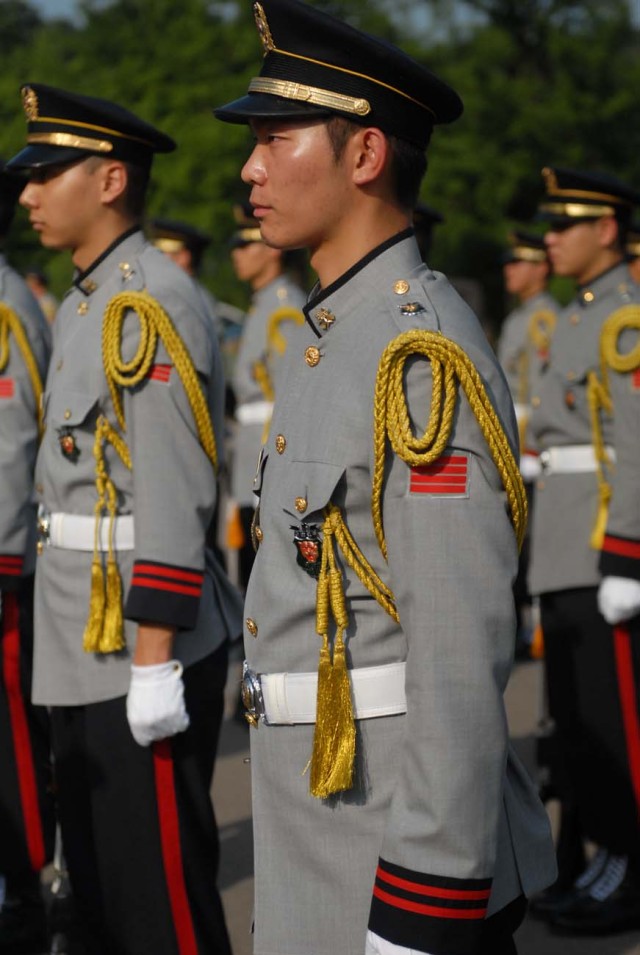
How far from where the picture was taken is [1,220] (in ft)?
16.4

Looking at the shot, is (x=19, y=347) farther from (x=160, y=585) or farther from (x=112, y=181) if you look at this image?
(x=160, y=585)

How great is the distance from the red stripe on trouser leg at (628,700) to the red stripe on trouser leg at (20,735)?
1725mm

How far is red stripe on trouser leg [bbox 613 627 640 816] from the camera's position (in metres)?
4.78

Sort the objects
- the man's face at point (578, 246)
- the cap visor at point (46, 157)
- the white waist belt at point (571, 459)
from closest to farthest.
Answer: the cap visor at point (46, 157), the white waist belt at point (571, 459), the man's face at point (578, 246)

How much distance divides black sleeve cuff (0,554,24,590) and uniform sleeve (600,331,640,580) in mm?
1648

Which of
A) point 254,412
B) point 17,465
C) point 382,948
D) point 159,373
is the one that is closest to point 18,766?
point 17,465

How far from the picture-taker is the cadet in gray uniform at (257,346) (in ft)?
26.3

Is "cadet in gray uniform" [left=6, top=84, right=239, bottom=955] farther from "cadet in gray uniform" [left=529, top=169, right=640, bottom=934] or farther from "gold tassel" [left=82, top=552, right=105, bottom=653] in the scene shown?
"cadet in gray uniform" [left=529, top=169, right=640, bottom=934]

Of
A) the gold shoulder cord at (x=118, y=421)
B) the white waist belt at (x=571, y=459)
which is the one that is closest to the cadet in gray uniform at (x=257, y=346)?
the white waist belt at (x=571, y=459)

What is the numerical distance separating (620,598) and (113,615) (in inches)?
64.1

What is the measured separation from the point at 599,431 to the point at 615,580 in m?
0.55

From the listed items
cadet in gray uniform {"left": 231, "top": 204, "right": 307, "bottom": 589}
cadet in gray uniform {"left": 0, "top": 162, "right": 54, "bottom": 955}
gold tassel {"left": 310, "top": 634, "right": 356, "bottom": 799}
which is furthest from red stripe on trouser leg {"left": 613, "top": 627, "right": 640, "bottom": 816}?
cadet in gray uniform {"left": 231, "top": 204, "right": 307, "bottom": 589}

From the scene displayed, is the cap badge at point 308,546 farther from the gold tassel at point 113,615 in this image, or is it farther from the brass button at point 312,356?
the gold tassel at point 113,615

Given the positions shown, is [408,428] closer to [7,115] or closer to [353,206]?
[353,206]
